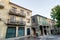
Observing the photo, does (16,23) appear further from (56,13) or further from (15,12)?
(56,13)

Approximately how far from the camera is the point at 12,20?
2358cm

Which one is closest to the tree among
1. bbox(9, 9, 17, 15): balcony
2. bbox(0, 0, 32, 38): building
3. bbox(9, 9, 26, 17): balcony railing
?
bbox(0, 0, 32, 38): building

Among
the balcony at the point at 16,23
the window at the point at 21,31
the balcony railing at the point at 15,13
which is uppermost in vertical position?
the balcony railing at the point at 15,13

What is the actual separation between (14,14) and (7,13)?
7.90 feet

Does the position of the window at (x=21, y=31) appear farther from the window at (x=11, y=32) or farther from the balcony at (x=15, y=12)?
the balcony at (x=15, y=12)

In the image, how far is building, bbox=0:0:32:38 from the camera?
21688 millimetres

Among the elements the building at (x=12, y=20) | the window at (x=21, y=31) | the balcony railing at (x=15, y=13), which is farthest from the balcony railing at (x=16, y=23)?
the balcony railing at (x=15, y=13)

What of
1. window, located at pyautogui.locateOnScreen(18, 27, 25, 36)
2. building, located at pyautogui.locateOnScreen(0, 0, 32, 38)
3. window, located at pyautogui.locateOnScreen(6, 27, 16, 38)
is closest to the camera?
building, located at pyautogui.locateOnScreen(0, 0, 32, 38)

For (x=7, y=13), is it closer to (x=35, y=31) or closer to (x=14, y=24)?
(x=14, y=24)

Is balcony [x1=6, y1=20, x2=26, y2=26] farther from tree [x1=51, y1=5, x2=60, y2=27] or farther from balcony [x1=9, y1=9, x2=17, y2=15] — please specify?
tree [x1=51, y1=5, x2=60, y2=27]

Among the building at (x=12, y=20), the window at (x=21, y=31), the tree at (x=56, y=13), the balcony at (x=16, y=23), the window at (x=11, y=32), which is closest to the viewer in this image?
the building at (x=12, y=20)

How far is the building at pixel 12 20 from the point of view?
854 inches

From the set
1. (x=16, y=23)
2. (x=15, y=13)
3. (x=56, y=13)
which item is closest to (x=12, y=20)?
(x=16, y=23)

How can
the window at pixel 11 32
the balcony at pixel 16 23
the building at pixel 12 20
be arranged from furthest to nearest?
the window at pixel 11 32
the balcony at pixel 16 23
the building at pixel 12 20
